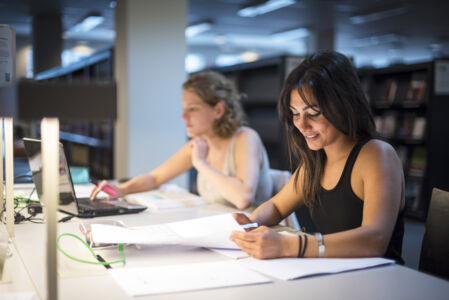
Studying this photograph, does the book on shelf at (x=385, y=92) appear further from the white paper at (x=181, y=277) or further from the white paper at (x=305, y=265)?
the white paper at (x=181, y=277)

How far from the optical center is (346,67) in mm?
1632

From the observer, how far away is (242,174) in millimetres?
2352

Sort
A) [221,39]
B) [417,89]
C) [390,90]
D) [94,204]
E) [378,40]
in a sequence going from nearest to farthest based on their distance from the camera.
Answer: [94,204] < [417,89] < [390,90] < [378,40] < [221,39]

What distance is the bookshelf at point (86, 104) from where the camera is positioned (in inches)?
31.0

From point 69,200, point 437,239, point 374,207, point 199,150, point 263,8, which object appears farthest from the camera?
point 263,8

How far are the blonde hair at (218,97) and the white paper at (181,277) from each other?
1335mm

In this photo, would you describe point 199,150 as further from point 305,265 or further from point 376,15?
point 376,15

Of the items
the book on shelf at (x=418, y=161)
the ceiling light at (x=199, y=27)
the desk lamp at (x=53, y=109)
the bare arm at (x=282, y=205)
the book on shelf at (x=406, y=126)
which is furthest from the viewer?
the ceiling light at (x=199, y=27)

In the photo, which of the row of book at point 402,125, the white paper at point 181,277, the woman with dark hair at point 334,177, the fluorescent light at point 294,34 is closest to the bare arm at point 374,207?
the woman with dark hair at point 334,177

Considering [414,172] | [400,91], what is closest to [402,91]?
[400,91]

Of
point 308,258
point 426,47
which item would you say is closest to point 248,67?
point 308,258

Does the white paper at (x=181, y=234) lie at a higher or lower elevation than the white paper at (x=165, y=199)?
higher

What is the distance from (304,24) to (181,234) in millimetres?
9134

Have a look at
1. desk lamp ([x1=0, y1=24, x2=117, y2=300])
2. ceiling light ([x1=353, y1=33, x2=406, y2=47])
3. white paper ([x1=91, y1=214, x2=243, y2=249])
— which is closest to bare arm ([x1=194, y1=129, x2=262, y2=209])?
white paper ([x1=91, y1=214, x2=243, y2=249])
